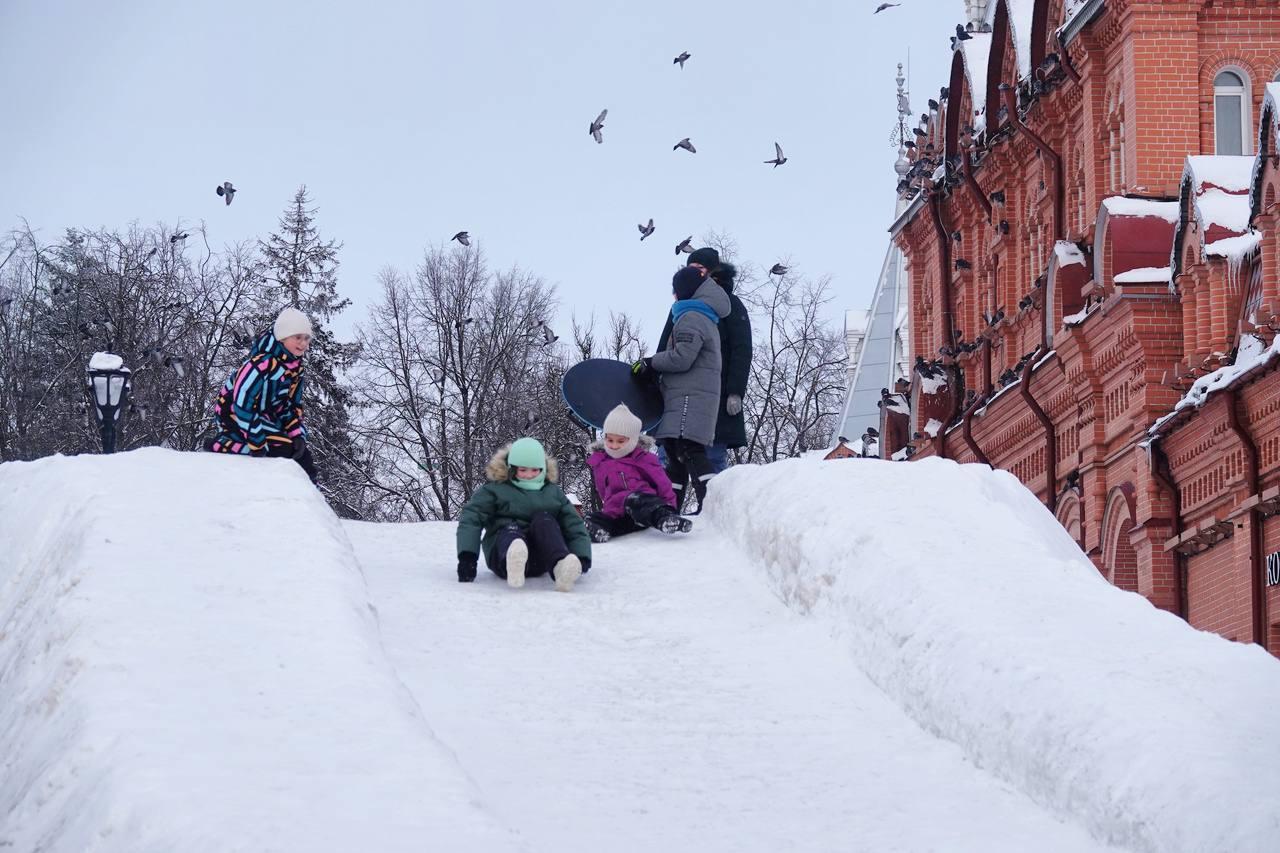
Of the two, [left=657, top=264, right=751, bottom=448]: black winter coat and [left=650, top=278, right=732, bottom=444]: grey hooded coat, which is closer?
[left=650, top=278, right=732, bottom=444]: grey hooded coat

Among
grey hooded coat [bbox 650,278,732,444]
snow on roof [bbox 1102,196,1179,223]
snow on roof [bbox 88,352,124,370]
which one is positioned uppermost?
snow on roof [bbox 1102,196,1179,223]

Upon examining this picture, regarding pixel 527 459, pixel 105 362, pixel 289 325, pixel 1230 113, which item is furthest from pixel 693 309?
pixel 1230 113

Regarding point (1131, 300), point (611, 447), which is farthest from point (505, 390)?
point (611, 447)

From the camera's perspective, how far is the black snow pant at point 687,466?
590 inches

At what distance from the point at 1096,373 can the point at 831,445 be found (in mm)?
26091

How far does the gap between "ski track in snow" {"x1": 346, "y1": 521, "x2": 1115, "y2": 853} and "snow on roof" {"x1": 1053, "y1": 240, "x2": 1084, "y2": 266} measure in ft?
52.6

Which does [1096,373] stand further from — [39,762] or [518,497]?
[39,762]

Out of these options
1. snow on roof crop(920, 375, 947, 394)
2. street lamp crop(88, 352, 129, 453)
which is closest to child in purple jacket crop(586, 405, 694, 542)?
street lamp crop(88, 352, 129, 453)

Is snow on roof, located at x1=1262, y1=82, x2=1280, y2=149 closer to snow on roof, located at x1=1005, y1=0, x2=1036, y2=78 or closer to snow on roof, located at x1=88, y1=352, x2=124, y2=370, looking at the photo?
snow on roof, located at x1=1005, y1=0, x2=1036, y2=78

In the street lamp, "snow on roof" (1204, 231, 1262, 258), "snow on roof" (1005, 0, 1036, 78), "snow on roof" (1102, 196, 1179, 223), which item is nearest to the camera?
the street lamp

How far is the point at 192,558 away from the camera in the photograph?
9180 millimetres

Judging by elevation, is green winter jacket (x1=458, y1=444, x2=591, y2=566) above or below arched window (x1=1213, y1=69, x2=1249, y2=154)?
below

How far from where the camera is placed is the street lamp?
19.7 m

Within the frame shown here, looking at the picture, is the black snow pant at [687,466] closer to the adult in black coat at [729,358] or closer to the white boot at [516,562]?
the adult in black coat at [729,358]
